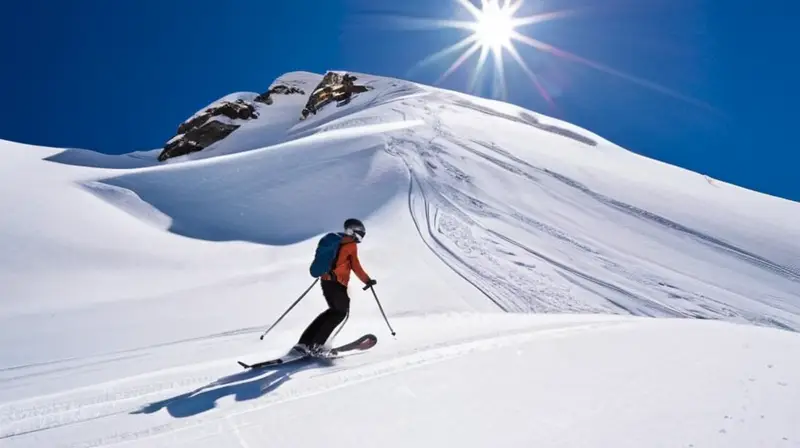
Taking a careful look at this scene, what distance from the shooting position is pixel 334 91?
5078cm

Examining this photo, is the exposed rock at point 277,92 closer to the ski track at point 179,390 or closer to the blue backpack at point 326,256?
the blue backpack at point 326,256

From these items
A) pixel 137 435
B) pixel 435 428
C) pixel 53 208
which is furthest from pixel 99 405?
pixel 53 208

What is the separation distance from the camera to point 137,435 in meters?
2.90

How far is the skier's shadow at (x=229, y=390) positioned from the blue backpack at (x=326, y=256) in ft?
3.20

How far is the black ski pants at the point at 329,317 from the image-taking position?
488 cm

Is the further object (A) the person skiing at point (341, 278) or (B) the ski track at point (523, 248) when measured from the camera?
(B) the ski track at point (523, 248)

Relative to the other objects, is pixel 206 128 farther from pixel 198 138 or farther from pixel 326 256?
pixel 326 256

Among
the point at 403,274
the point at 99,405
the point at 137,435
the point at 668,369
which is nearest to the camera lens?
the point at 137,435

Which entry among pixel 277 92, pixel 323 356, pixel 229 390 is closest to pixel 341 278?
pixel 323 356

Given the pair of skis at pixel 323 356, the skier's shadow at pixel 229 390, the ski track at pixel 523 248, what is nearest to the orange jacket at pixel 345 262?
the pair of skis at pixel 323 356

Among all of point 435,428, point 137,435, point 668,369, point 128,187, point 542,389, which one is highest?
point 128,187

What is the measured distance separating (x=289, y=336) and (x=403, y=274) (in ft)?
10.4

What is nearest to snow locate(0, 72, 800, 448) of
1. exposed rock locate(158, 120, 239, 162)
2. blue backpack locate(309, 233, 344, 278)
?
blue backpack locate(309, 233, 344, 278)

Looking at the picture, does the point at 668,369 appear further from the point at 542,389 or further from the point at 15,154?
the point at 15,154
